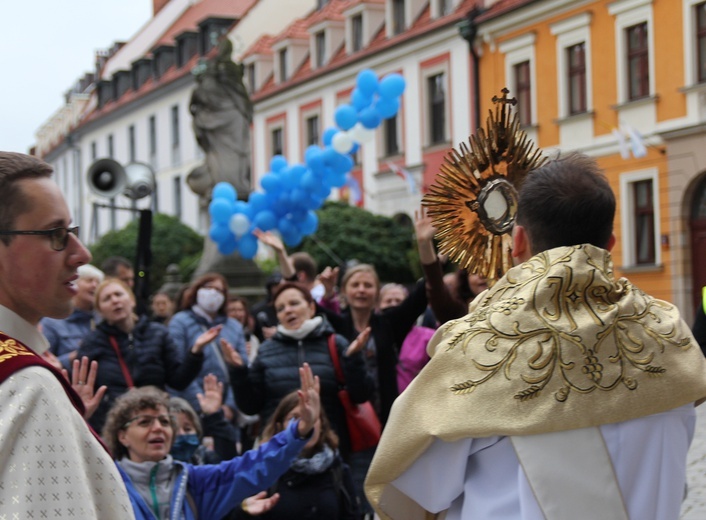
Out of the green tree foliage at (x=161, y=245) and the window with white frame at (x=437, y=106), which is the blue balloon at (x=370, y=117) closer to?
the window with white frame at (x=437, y=106)

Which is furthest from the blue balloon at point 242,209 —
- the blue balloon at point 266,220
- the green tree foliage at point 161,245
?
the green tree foliage at point 161,245

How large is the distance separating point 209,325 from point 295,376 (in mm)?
2152

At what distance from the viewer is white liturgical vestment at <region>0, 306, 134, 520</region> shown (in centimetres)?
208

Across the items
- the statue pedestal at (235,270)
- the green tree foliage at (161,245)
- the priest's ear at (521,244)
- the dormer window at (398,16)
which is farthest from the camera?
the green tree foliage at (161,245)

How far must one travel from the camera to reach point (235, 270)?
17828mm

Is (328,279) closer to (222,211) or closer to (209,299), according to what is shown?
(209,299)

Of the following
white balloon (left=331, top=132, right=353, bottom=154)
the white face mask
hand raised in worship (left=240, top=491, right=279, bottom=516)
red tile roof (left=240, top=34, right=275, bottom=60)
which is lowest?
hand raised in worship (left=240, top=491, right=279, bottom=516)

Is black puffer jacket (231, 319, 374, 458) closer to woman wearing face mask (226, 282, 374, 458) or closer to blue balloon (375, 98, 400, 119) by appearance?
woman wearing face mask (226, 282, 374, 458)

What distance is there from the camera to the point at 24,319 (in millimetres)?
2408

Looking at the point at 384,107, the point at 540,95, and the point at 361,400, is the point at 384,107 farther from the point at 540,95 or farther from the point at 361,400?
the point at 540,95

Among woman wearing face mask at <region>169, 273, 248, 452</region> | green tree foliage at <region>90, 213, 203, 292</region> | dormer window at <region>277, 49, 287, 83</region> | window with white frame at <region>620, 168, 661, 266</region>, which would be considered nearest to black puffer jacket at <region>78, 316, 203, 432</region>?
woman wearing face mask at <region>169, 273, 248, 452</region>

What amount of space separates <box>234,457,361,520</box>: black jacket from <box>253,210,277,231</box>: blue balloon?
23.6 ft

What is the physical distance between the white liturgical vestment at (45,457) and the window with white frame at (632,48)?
79.2 feet

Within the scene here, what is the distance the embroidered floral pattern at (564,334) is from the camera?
2633mm
